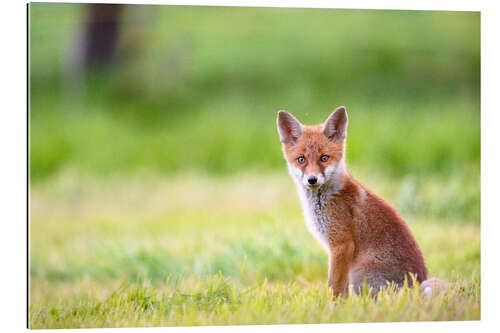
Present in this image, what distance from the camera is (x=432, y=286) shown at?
14.5 ft

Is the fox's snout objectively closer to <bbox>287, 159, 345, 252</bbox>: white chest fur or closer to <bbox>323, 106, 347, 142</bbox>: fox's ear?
<bbox>287, 159, 345, 252</bbox>: white chest fur

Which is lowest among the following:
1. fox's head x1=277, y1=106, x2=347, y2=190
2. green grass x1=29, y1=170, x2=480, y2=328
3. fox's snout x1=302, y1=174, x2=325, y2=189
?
green grass x1=29, y1=170, x2=480, y2=328

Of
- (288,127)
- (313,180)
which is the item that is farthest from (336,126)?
(313,180)

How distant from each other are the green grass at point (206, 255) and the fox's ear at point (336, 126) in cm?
106

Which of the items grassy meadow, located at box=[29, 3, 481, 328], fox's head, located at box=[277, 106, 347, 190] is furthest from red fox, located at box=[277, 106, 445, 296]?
grassy meadow, located at box=[29, 3, 481, 328]

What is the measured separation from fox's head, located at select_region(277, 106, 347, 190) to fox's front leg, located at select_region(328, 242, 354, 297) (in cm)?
45

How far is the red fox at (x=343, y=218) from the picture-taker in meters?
4.43

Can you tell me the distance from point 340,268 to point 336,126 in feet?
3.20

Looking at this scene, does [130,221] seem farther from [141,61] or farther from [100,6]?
[100,6]

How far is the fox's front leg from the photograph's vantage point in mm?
4422

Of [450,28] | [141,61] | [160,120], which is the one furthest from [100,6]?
[450,28]

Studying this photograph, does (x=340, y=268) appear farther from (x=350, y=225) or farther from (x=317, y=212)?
(x=317, y=212)

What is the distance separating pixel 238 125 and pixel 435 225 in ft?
8.53

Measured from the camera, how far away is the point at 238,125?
782cm
